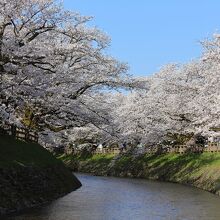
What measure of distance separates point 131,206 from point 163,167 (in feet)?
→ 83.0

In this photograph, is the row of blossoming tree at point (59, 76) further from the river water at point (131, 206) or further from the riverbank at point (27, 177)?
the river water at point (131, 206)

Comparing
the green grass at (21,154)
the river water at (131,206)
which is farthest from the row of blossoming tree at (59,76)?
the river water at (131,206)

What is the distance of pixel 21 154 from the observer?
28.5 meters

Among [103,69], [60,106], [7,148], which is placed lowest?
[7,148]

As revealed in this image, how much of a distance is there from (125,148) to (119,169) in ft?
14.6

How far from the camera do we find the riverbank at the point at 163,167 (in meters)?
38.8

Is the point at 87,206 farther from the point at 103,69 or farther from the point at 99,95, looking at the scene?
the point at 99,95

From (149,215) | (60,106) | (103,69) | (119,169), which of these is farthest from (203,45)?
(119,169)

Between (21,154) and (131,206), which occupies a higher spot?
(21,154)

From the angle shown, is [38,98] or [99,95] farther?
[99,95]

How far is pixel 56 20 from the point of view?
28125 mm

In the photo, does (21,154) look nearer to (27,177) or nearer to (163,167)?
(27,177)

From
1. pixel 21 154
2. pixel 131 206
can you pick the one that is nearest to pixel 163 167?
pixel 21 154

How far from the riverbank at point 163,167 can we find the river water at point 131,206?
4389 millimetres
